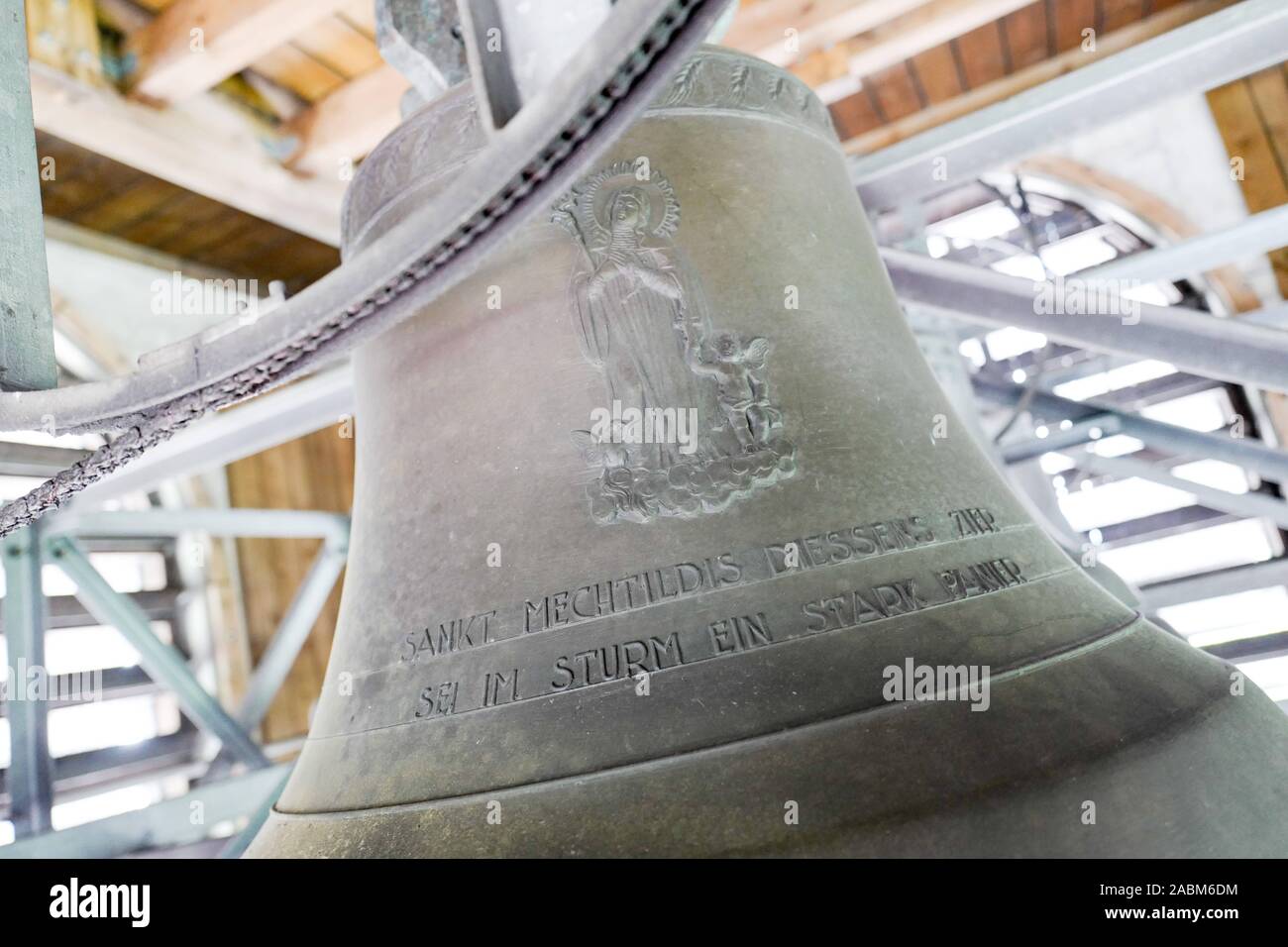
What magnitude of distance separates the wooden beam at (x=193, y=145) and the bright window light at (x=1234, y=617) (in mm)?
4044

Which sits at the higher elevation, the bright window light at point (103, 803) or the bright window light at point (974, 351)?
the bright window light at point (974, 351)

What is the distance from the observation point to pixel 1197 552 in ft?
16.5

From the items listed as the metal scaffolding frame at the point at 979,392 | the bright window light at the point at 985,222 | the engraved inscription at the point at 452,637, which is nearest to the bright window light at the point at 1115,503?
the bright window light at the point at 985,222

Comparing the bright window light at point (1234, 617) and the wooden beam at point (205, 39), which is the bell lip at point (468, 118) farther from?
the bright window light at point (1234, 617)

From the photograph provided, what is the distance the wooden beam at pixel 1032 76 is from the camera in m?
4.09

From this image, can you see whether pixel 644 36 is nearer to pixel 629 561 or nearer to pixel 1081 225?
pixel 629 561

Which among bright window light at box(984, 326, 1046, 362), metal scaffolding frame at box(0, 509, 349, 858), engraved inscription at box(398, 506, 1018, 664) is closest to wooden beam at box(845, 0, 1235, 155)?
bright window light at box(984, 326, 1046, 362)

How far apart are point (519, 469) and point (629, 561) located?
0.53 feet

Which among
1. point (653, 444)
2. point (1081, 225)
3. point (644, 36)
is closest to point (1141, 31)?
point (1081, 225)

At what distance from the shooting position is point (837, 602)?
895mm

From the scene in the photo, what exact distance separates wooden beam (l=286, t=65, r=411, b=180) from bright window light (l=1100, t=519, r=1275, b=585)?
154 inches

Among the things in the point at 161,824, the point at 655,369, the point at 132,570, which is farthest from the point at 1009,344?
the point at 655,369

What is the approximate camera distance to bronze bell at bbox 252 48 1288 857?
0.78m

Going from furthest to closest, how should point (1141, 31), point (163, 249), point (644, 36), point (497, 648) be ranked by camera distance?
1. point (163, 249)
2. point (1141, 31)
3. point (497, 648)
4. point (644, 36)
